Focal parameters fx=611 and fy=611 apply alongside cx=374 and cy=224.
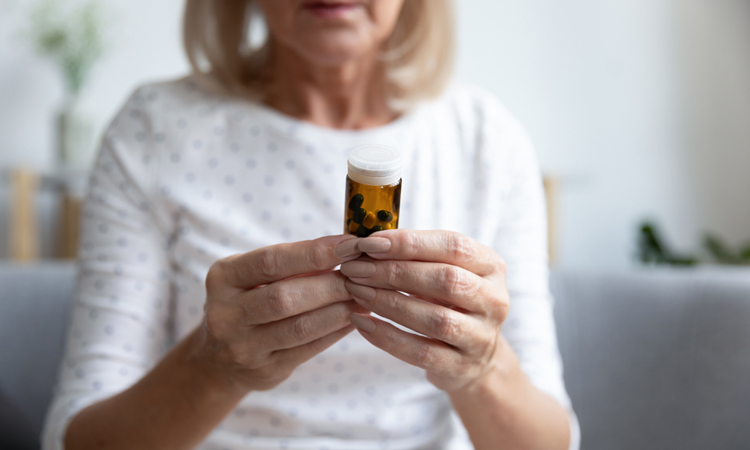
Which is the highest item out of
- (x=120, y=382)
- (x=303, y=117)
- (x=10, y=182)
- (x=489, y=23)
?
(x=489, y=23)

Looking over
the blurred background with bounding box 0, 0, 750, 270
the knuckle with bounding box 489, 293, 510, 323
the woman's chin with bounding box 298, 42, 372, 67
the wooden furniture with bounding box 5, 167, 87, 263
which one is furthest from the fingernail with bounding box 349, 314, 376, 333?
the blurred background with bounding box 0, 0, 750, 270

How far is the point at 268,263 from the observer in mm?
515

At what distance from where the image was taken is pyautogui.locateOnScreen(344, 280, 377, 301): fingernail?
0.51 m

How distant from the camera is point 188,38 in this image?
90 centimetres

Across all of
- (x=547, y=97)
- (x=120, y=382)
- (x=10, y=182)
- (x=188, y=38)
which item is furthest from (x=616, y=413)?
(x=10, y=182)

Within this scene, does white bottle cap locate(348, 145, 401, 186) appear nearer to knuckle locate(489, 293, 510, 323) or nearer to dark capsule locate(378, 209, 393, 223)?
dark capsule locate(378, 209, 393, 223)

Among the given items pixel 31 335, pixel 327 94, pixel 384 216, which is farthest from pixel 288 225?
pixel 31 335

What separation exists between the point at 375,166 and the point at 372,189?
2 centimetres

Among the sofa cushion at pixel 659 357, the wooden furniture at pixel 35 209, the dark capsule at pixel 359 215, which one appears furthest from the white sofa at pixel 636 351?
the wooden furniture at pixel 35 209

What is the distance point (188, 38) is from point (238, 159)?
0.74 feet

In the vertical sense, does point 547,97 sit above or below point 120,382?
above

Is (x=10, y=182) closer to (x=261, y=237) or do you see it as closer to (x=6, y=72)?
(x=6, y=72)

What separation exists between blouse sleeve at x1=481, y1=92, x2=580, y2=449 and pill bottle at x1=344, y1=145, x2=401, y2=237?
0.33 metres

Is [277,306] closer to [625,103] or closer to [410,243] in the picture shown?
[410,243]
